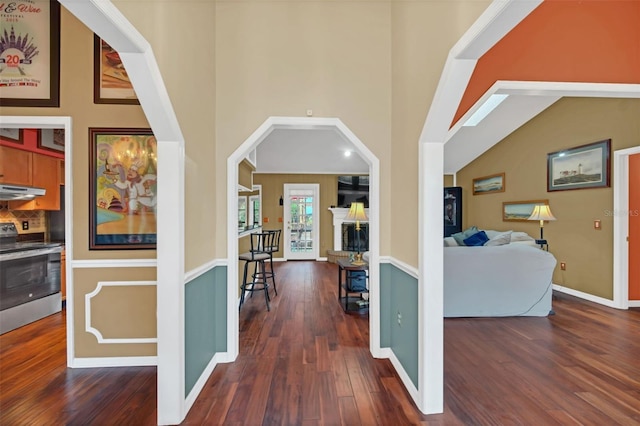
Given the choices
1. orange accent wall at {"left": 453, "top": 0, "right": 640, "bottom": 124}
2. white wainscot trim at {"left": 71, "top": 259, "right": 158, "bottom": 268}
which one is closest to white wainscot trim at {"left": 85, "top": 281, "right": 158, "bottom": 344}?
white wainscot trim at {"left": 71, "top": 259, "right": 158, "bottom": 268}

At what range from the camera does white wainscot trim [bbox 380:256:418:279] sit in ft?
6.83

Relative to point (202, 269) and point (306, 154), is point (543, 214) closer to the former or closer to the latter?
point (306, 154)

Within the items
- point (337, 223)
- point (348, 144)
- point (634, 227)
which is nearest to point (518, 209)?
point (634, 227)

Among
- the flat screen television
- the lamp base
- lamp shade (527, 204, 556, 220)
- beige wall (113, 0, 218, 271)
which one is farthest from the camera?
the flat screen television

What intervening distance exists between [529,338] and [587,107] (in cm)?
385

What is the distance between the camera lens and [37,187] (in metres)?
3.57

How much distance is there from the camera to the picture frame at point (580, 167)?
4148mm

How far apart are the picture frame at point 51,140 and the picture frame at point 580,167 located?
305 inches

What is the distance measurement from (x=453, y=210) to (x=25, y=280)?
27.6 ft

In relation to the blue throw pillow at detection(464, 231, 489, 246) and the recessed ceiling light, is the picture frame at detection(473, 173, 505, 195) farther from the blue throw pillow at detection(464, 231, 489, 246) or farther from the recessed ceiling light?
the blue throw pillow at detection(464, 231, 489, 246)

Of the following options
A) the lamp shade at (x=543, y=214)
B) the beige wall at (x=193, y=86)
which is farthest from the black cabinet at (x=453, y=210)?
the beige wall at (x=193, y=86)

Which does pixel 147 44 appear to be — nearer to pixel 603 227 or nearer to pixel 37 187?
pixel 37 187

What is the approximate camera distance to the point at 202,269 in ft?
7.29

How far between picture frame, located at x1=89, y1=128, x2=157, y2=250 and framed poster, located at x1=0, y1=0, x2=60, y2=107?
58 cm
